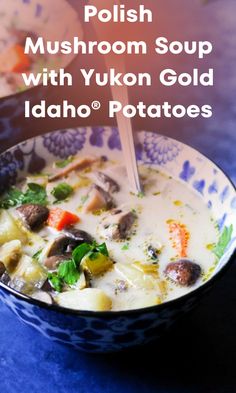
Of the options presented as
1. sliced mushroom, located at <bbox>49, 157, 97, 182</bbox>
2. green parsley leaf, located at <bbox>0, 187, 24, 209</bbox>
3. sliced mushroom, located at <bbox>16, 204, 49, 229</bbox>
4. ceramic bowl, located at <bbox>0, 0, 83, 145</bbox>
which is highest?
ceramic bowl, located at <bbox>0, 0, 83, 145</bbox>

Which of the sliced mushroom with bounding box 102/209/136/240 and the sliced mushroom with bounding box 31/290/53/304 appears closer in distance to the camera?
the sliced mushroom with bounding box 31/290/53/304

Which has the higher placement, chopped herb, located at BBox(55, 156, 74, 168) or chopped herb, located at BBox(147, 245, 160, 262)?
chopped herb, located at BBox(55, 156, 74, 168)

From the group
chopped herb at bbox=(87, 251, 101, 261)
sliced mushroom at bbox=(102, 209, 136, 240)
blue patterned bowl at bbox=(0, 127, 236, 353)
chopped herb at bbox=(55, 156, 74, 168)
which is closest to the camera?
blue patterned bowl at bbox=(0, 127, 236, 353)

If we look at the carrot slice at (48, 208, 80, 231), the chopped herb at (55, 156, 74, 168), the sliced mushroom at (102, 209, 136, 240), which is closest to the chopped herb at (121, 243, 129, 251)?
the sliced mushroom at (102, 209, 136, 240)

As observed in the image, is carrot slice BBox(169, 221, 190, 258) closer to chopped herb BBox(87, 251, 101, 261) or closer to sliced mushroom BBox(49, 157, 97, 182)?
chopped herb BBox(87, 251, 101, 261)

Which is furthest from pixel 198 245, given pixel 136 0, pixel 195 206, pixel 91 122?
pixel 136 0

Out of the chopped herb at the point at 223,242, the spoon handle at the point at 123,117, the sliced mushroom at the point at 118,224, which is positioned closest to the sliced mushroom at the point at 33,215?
the sliced mushroom at the point at 118,224
